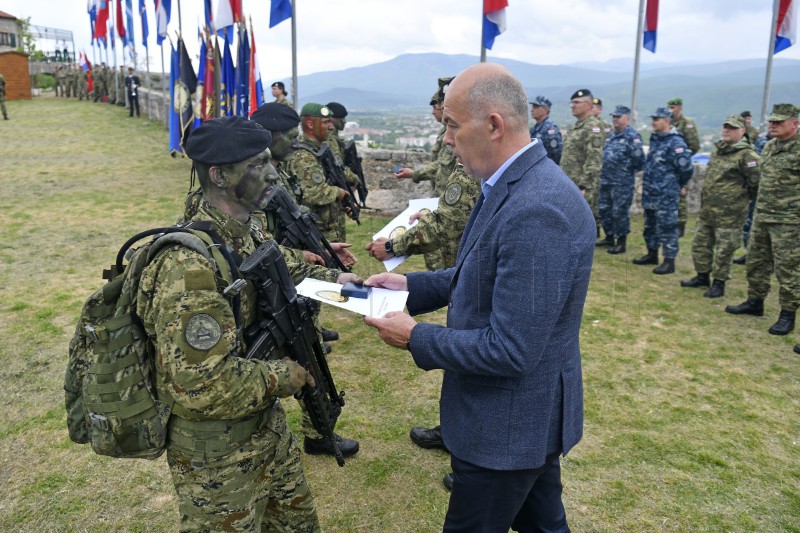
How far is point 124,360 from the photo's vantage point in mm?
1886

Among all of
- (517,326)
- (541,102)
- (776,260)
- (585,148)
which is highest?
(541,102)

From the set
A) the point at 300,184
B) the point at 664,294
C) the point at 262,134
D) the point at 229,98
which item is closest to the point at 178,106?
the point at 229,98

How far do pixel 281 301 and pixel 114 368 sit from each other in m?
0.59

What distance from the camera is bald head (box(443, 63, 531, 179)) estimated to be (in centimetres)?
173

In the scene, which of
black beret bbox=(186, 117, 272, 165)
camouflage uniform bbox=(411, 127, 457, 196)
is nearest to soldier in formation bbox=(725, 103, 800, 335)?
camouflage uniform bbox=(411, 127, 457, 196)

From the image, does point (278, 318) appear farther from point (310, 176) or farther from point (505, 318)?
point (310, 176)

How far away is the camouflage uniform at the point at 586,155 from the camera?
884cm

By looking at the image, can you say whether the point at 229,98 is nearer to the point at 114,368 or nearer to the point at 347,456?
the point at 347,456

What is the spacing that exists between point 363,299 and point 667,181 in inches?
270

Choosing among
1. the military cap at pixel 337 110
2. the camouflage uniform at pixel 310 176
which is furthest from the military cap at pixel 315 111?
the military cap at pixel 337 110

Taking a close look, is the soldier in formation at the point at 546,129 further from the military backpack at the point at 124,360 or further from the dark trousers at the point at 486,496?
the military backpack at the point at 124,360

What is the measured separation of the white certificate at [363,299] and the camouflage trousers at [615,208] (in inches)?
276

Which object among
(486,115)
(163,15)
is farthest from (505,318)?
(163,15)

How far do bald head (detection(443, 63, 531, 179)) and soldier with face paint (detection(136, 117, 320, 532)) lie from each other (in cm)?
74
